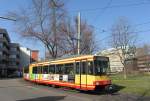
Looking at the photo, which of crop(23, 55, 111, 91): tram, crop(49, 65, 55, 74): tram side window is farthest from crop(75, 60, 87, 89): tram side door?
crop(49, 65, 55, 74): tram side window

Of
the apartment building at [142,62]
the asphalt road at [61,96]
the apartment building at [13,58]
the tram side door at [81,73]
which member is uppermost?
the apartment building at [13,58]

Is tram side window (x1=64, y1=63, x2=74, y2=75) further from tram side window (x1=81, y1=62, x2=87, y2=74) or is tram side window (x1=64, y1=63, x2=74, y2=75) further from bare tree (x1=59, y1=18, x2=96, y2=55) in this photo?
bare tree (x1=59, y1=18, x2=96, y2=55)

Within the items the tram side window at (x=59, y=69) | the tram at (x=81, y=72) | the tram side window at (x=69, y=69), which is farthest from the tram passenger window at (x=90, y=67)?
the tram side window at (x=59, y=69)

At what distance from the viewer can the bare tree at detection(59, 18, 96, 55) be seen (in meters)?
51.7

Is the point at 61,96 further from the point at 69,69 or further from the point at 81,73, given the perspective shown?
the point at 69,69

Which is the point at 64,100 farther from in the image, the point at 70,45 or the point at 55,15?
the point at 70,45

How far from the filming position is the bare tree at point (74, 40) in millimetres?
51703

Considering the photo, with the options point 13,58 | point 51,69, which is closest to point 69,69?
point 51,69

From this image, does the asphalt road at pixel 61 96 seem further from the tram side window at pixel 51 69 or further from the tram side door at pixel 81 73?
the tram side window at pixel 51 69

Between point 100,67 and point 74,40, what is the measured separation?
29859 millimetres

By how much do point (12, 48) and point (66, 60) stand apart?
108m

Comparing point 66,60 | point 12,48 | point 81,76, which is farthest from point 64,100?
point 12,48

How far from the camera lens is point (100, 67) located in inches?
939

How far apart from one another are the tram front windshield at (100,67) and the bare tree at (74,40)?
26.1m
